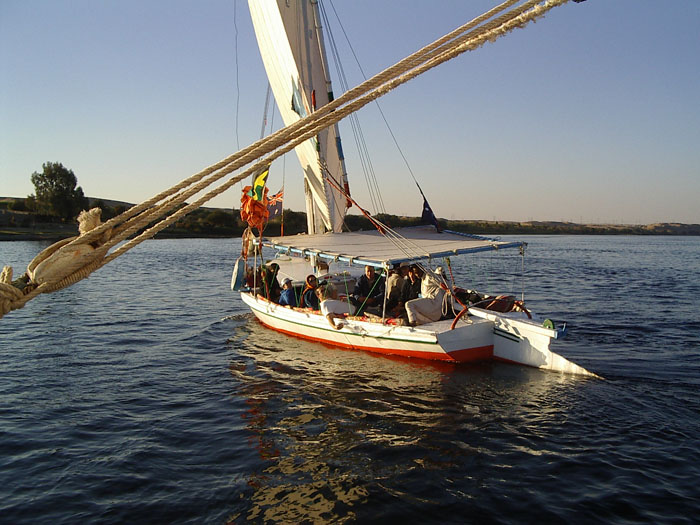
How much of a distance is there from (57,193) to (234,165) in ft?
342

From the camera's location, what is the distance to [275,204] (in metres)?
21.0

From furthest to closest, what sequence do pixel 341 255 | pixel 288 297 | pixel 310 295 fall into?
pixel 288 297 < pixel 310 295 < pixel 341 255

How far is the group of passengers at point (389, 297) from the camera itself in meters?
14.0

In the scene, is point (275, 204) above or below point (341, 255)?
above

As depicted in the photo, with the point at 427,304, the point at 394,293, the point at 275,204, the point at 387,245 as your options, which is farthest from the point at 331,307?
the point at 275,204

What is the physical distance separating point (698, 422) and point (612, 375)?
288 centimetres

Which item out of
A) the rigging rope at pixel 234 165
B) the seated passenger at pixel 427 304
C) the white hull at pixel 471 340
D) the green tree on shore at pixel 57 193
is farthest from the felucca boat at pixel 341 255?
the green tree on shore at pixel 57 193

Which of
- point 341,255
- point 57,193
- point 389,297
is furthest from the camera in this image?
point 57,193

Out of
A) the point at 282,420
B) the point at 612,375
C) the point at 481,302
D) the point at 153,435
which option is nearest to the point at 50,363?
the point at 153,435

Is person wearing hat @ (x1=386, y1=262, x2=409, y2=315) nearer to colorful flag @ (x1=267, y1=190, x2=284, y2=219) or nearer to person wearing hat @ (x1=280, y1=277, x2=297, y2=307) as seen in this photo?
person wearing hat @ (x1=280, y1=277, x2=297, y2=307)

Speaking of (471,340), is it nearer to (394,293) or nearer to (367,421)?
(394,293)

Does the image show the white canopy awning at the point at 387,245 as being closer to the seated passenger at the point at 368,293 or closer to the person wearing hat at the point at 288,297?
the seated passenger at the point at 368,293

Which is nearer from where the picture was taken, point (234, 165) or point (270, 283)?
point (234, 165)

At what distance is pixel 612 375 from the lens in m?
12.9
